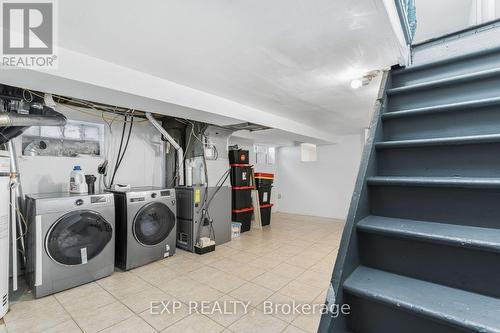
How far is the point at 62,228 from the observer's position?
7.26 ft

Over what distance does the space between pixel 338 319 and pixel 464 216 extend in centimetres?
67

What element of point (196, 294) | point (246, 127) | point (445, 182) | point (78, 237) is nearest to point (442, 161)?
point (445, 182)

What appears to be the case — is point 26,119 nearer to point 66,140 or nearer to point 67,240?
point 66,140

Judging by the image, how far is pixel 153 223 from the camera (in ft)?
9.86

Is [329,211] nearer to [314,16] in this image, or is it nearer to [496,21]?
[496,21]

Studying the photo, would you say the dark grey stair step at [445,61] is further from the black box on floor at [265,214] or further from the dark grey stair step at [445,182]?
the black box on floor at [265,214]

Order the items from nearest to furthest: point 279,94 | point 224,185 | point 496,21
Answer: point 496,21 < point 279,94 < point 224,185

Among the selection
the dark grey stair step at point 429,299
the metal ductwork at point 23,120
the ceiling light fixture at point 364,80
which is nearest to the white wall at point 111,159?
the metal ductwork at point 23,120

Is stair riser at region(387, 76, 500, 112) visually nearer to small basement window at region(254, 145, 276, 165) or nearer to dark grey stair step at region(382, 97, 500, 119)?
dark grey stair step at region(382, 97, 500, 119)

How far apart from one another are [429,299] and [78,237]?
2.84 metres

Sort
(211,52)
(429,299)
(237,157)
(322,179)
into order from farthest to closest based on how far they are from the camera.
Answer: (322,179), (237,157), (211,52), (429,299)

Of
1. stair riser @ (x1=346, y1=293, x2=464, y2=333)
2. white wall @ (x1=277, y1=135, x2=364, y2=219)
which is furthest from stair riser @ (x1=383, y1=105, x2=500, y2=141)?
white wall @ (x1=277, y1=135, x2=364, y2=219)

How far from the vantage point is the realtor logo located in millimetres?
1306

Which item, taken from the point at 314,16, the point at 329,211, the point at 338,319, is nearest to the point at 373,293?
the point at 338,319
